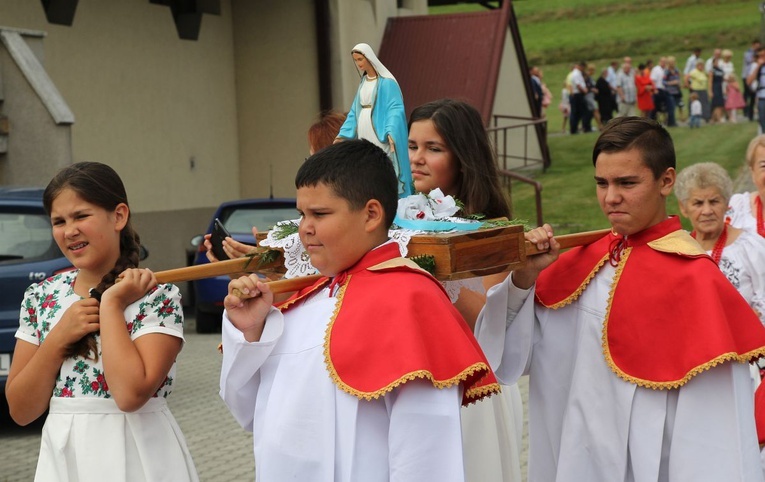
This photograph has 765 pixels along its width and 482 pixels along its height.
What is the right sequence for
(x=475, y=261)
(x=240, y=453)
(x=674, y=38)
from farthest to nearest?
(x=674, y=38)
(x=240, y=453)
(x=475, y=261)

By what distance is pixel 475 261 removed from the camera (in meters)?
3.68

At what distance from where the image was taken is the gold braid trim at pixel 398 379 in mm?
3180

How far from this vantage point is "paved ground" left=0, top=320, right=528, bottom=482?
8062mm

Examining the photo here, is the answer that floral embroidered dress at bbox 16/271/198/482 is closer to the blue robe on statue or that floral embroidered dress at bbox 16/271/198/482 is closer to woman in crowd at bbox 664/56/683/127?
the blue robe on statue

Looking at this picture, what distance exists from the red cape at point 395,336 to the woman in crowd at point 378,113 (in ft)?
4.01

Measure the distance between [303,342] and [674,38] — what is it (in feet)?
172

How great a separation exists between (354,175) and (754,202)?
462 cm

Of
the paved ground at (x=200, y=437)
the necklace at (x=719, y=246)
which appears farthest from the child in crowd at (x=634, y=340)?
the paved ground at (x=200, y=437)

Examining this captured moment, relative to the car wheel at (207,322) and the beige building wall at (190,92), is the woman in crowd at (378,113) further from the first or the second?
the beige building wall at (190,92)

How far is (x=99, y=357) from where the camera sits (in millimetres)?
3754

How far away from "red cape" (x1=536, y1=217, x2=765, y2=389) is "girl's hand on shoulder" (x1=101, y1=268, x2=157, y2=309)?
1552 millimetres

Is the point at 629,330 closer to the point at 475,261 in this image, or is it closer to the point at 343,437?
the point at 475,261

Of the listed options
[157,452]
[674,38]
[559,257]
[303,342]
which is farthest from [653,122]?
[674,38]

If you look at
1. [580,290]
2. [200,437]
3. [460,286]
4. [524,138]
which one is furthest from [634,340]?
[524,138]
